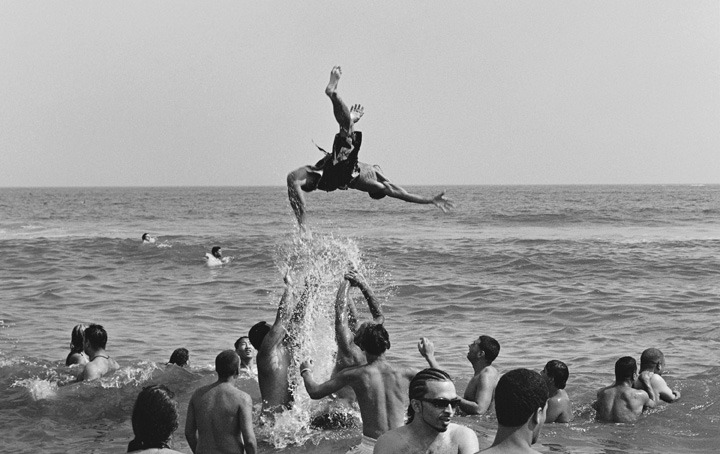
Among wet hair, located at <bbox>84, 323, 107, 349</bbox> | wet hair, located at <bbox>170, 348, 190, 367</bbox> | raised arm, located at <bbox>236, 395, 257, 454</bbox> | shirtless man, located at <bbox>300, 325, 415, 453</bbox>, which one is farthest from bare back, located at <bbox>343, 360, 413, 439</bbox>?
wet hair, located at <bbox>170, 348, 190, 367</bbox>

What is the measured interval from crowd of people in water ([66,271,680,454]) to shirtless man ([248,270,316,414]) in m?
0.01

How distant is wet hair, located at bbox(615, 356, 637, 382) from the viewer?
10305 mm

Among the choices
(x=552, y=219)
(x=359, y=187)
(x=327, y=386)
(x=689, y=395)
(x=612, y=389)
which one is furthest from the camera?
(x=552, y=219)

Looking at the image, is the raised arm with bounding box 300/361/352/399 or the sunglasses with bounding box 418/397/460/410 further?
the raised arm with bounding box 300/361/352/399

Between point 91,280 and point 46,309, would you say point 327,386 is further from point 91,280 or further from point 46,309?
point 91,280

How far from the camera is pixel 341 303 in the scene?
895cm

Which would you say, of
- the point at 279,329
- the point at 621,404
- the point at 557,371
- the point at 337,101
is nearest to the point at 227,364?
the point at 279,329

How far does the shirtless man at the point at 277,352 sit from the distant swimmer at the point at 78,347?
13.1 ft

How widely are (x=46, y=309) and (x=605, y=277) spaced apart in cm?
1545

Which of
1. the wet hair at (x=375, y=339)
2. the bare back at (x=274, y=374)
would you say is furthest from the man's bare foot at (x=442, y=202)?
the wet hair at (x=375, y=339)

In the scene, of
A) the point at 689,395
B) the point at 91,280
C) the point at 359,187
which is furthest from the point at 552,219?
the point at 359,187

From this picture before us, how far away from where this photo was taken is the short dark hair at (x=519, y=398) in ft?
13.4

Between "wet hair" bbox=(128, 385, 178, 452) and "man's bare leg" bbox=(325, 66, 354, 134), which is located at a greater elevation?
"man's bare leg" bbox=(325, 66, 354, 134)

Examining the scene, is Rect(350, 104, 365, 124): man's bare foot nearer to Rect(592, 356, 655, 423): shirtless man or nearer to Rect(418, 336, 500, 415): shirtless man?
Rect(418, 336, 500, 415): shirtless man
